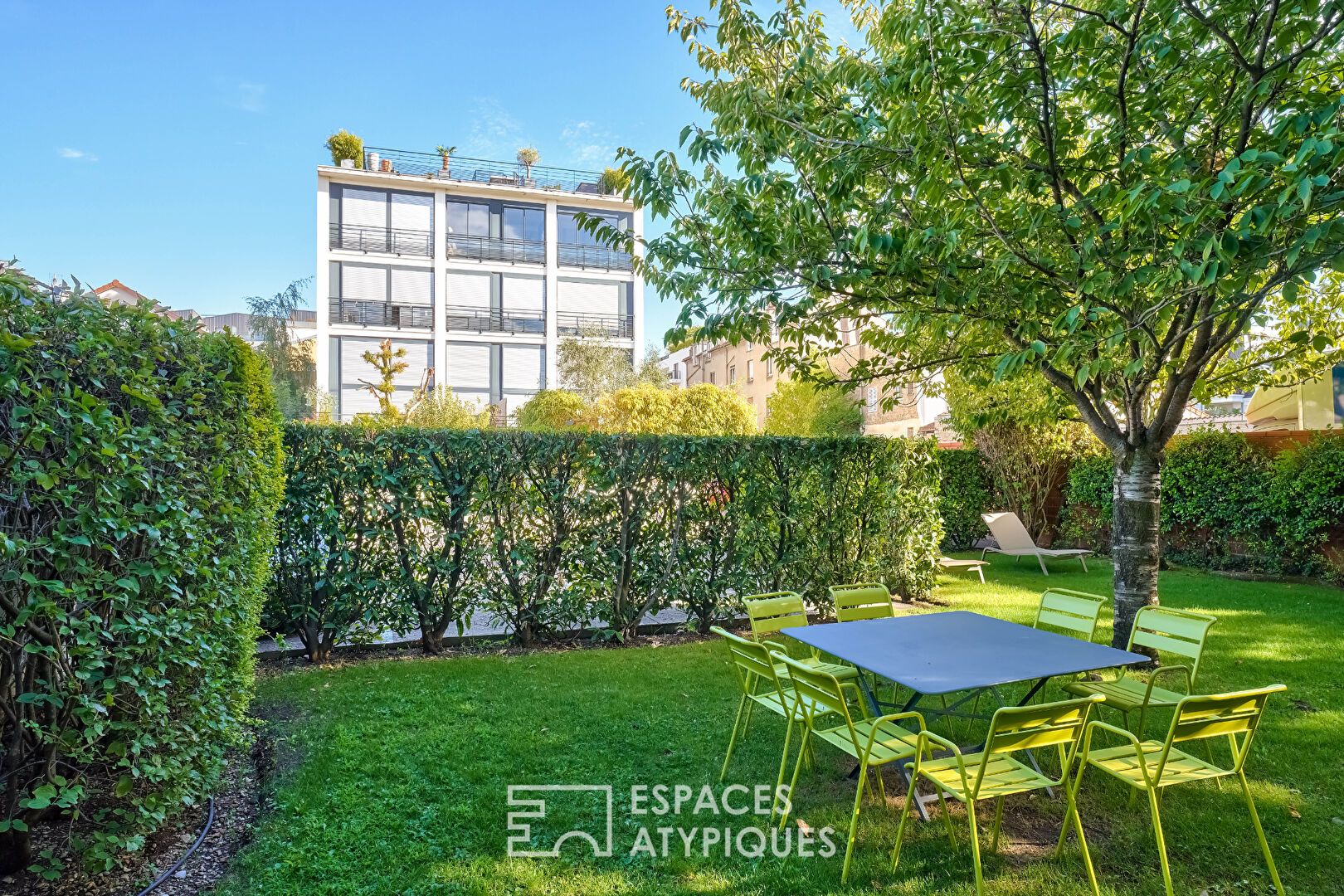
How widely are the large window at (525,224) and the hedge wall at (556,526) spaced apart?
2937 centimetres

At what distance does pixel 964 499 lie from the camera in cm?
1428

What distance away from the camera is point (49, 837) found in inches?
124

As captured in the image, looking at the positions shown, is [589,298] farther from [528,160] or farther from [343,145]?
[343,145]

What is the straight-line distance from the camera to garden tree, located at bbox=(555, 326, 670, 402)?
31234 mm

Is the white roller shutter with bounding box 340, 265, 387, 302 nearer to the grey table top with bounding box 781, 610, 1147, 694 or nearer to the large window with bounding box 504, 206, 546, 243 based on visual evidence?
the large window with bounding box 504, 206, 546, 243

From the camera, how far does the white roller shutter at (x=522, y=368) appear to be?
3428cm

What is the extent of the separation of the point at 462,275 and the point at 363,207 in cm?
494

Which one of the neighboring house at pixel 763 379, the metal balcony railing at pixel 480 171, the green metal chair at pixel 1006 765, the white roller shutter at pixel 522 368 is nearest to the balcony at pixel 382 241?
the metal balcony railing at pixel 480 171

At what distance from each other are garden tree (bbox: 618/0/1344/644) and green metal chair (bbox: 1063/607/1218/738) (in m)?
1.54

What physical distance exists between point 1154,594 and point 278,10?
18.6 m

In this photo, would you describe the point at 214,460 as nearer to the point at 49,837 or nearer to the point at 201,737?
the point at 201,737

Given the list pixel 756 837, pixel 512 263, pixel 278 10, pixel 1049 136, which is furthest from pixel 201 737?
pixel 512 263

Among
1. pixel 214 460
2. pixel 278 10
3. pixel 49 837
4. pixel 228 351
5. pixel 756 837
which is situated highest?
pixel 278 10

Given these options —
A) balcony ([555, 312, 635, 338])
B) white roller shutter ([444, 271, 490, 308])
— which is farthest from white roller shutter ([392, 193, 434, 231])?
balcony ([555, 312, 635, 338])
